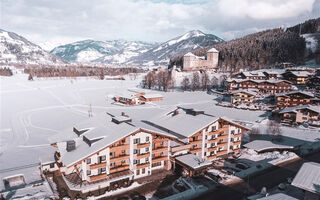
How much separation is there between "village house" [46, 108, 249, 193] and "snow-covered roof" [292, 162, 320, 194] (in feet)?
35.8

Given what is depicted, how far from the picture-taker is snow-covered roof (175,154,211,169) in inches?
1090

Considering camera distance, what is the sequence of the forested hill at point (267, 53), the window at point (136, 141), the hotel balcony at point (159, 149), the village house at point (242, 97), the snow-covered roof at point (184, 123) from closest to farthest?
1. the window at point (136, 141)
2. the hotel balcony at point (159, 149)
3. the snow-covered roof at point (184, 123)
4. the village house at point (242, 97)
5. the forested hill at point (267, 53)

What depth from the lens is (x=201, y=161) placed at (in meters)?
28.7

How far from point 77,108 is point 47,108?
9.46 meters

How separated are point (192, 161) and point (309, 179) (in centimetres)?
1277

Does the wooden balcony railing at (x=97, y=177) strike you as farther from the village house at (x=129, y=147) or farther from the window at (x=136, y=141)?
the window at (x=136, y=141)

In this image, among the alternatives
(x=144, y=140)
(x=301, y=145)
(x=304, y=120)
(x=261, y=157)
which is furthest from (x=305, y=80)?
(x=144, y=140)

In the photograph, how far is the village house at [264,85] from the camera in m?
87.0

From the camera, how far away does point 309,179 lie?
A: 63.4 feet

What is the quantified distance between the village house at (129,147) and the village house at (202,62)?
462 feet

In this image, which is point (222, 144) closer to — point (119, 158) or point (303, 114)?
point (119, 158)

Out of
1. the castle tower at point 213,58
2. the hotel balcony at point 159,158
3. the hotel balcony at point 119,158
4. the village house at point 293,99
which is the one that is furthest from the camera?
the castle tower at point 213,58

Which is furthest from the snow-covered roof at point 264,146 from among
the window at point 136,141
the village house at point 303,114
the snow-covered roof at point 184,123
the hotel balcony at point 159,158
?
the window at point 136,141

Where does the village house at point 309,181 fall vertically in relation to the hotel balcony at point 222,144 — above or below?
above
